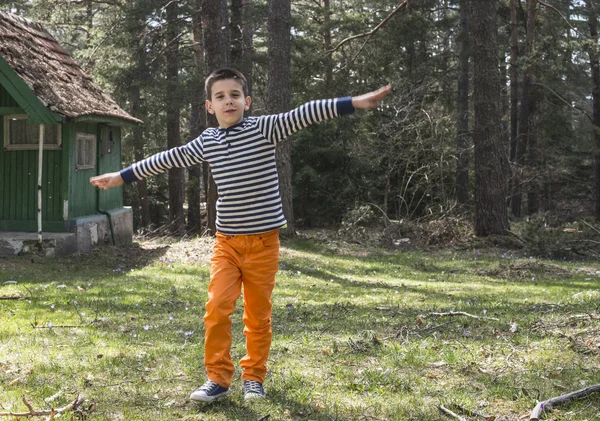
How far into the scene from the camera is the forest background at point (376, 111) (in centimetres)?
1628

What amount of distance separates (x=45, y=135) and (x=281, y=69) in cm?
538

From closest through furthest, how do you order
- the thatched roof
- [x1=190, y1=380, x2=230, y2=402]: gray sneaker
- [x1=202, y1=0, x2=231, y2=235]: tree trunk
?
[x1=190, y1=380, x2=230, y2=402]: gray sneaker < the thatched roof < [x1=202, y1=0, x2=231, y2=235]: tree trunk

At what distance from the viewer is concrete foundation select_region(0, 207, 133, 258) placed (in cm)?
1301

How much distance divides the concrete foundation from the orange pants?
9574 mm

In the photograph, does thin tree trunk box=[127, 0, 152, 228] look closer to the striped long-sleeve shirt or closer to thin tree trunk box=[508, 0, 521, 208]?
thin tree trunk box=[508, 0, 521, 208]

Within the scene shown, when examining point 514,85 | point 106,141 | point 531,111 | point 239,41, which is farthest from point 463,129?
point 106,141

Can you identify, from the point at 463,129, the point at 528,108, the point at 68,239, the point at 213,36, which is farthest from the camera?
the point at 528,108

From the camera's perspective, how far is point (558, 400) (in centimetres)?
403

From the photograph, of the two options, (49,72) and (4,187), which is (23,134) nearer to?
(4,187)

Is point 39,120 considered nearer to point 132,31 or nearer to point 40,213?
point 40,213

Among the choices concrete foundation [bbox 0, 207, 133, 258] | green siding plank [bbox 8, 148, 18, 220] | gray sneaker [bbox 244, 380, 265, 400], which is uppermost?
green siding plank [bbox 8, 148, 18, 220]

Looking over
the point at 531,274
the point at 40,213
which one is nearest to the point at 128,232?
the point at 40,213

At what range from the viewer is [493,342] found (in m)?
5.75

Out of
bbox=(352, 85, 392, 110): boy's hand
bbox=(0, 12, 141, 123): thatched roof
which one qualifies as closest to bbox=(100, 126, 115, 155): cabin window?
bbox=(0, 12, 141, 123): thatched roof
